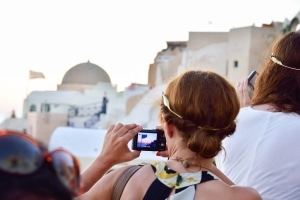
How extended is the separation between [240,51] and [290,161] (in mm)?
25786

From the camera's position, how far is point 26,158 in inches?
41.9

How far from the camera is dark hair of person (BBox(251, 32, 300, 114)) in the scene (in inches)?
86.0

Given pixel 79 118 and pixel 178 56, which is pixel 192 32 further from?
pixel 79 118

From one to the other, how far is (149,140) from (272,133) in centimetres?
39

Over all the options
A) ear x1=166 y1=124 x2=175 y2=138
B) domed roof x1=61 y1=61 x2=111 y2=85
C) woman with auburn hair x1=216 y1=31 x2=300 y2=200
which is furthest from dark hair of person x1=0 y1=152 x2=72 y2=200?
domed roof x1=61 y1=61 x2=111 y2=85

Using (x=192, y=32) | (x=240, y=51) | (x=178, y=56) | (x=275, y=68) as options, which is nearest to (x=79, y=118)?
(x=178, y=56)

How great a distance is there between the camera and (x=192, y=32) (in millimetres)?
29688

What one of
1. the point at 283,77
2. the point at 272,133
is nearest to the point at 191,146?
the point at 272,133

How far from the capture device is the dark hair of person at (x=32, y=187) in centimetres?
98

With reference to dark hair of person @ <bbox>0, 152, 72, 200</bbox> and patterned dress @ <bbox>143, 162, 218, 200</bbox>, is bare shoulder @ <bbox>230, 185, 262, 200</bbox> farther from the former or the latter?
dark hair of person @ <bbox>0, 152, 72, 200</bbox>

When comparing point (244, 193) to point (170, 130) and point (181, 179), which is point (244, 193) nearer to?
point (181, 179)

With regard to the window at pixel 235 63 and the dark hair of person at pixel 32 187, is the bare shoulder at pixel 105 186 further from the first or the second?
the window at pixel 235 63

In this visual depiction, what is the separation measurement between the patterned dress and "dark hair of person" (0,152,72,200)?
68 centimetres

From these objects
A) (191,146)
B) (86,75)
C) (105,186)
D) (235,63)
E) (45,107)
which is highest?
(191,146)
